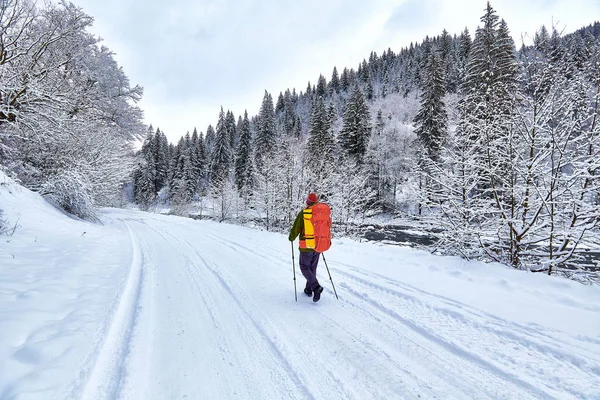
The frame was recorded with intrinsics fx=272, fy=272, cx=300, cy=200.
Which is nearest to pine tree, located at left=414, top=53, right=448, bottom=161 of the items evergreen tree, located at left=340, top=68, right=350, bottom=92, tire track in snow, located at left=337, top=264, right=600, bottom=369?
tire track in snow, located at left=337, top=264, right=600, bottom=369

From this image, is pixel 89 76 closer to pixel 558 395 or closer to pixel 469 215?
pixel 469 215

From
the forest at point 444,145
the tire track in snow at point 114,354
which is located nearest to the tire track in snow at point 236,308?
the tire track in snow at point 114,354

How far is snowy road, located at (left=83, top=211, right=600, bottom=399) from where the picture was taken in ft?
7.59

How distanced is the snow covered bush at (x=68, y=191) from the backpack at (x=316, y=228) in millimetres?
11678

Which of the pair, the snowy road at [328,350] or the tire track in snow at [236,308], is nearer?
the snowy road at [328,350]

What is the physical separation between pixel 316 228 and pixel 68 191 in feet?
40.1

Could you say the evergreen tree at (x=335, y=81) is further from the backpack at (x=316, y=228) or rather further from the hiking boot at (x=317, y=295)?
the hiking boot at (x=317, y=295)

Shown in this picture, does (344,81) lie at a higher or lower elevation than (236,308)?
higher

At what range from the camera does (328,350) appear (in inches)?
115

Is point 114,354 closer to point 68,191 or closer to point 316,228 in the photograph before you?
point 316,228

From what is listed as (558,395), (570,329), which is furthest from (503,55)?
(558,395)

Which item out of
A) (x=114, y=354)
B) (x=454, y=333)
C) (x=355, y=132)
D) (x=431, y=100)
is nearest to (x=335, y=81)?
(x=355, y=132)

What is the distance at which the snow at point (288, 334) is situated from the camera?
2.32 metres

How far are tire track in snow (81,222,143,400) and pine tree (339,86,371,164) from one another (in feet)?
101
